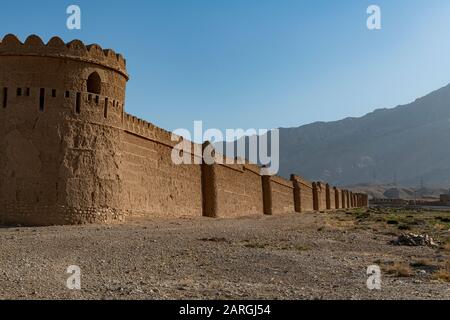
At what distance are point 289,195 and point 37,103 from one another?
30394 mm

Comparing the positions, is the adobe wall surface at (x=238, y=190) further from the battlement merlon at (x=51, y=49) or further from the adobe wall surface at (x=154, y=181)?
the battlement merlon at (x=51, y=49)

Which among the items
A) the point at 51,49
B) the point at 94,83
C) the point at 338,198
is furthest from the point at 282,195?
the point at 51,49

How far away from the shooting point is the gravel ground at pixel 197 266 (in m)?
6.93

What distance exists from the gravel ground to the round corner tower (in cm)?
152

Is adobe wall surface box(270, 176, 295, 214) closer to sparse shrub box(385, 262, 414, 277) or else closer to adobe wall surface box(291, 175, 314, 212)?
adobe wall surface box(291, 175, 314, 212)

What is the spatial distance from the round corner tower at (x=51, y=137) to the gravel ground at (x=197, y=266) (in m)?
1.52

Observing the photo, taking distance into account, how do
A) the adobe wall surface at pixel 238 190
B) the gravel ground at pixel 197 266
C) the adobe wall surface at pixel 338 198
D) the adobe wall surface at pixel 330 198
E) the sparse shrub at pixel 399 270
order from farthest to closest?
1. the adobe wall surface at pixel 338 198
2. the adobe wall surface at pixel 330 198
3. the adobe wall surface at pixel 238 190
4. the sparse shrub at pixel 399 270
5. the gravel ground at pixel 197 266

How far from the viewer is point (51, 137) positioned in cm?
1573

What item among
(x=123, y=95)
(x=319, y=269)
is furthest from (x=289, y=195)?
(x=319, y=269)

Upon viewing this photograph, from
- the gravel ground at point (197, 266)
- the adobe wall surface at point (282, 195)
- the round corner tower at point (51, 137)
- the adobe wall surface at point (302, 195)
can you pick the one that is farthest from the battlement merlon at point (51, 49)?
the adobe wall surface at point (302, 195)

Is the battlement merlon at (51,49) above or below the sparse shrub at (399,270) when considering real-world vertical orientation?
above

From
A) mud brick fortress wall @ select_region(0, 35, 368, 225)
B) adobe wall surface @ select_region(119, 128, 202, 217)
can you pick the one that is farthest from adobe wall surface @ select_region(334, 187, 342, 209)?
mud brick fortress wall @ select_region(0, 35, 368, 225)

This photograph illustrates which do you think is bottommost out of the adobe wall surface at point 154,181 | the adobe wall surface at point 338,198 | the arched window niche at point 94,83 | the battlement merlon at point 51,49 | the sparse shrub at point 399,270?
the sparse shrub at point 399,270
